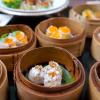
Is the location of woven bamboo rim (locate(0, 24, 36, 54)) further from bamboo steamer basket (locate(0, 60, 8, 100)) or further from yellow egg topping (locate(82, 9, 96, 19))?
yellow egg topping (locate(82, 9, 96, 19))

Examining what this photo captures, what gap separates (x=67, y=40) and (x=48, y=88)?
0.33m

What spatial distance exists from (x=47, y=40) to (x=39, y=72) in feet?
0.67

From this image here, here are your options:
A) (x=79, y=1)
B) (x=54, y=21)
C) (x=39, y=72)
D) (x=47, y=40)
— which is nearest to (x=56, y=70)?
(x=39, y=72)

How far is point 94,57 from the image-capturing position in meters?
1.13

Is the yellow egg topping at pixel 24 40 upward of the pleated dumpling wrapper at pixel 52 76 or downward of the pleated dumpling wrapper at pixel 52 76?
upward

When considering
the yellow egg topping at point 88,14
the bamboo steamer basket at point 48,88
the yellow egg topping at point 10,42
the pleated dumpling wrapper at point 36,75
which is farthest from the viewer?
the yellow egg topping at point 88,14

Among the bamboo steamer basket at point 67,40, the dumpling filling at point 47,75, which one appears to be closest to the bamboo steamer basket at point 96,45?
the bamboo steamer basket at point 67,40

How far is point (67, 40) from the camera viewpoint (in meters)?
1.05

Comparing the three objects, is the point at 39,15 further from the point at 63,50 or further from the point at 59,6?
the point at 63,50

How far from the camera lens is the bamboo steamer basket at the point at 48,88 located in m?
0.79

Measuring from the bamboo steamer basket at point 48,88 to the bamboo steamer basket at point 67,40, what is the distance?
0.07m

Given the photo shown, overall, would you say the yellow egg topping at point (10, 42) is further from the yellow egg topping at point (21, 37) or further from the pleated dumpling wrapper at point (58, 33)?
the pleated dumpling wrapper at point (58, 33)

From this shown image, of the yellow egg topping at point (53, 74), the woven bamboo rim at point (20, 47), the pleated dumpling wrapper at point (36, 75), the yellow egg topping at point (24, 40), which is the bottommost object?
the pleated dumpling wrapper at point (36, 75)

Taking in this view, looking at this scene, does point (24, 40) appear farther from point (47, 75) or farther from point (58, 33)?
point (47, 75)
